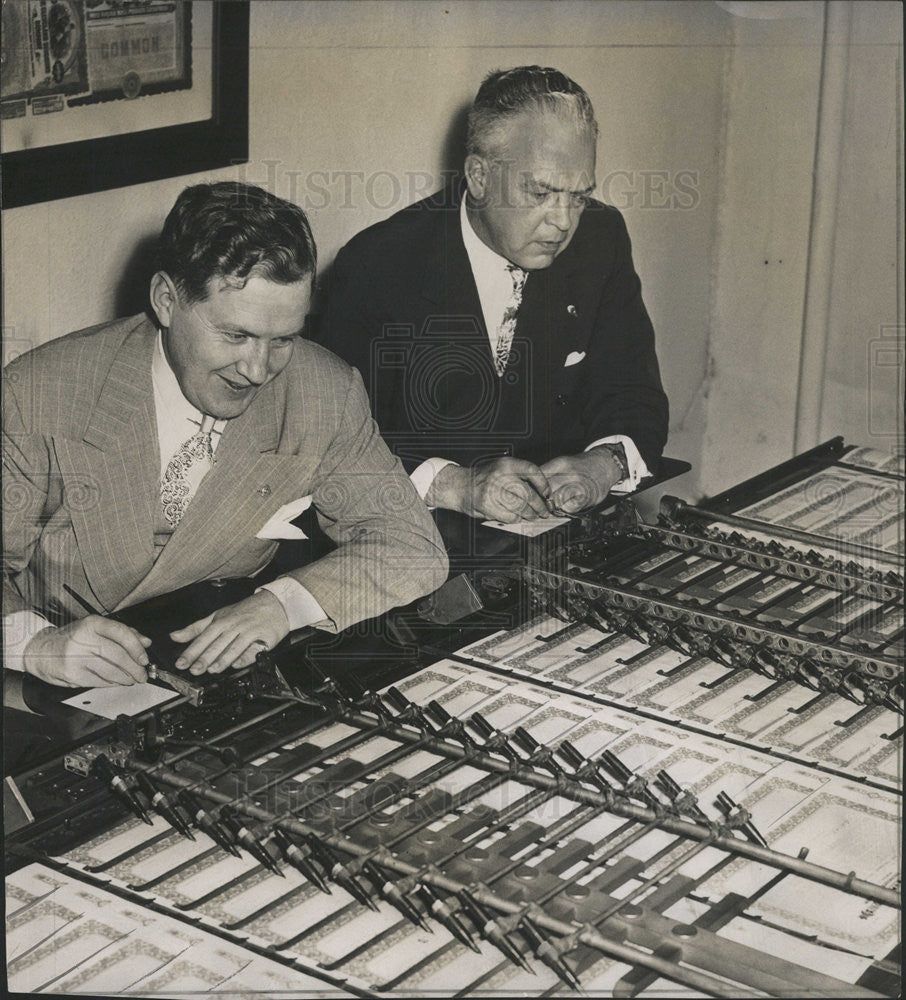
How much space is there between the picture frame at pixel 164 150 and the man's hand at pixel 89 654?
0.58 m

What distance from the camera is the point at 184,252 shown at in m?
1.96

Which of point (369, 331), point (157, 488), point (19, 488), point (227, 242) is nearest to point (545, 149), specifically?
point (369, 331)

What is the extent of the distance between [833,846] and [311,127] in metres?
1.25

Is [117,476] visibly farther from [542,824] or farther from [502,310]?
[542,824]

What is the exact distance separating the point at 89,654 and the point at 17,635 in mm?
98

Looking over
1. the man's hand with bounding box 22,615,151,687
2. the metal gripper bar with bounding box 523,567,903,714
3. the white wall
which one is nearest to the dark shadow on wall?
the white wall

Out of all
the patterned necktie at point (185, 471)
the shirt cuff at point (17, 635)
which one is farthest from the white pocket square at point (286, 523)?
the shirt cuff at point (17, 635)

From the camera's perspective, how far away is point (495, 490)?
7.55ft

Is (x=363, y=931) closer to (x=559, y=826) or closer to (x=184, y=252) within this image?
(x=559, y=826)

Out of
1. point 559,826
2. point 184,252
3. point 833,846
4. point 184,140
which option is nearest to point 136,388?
point 184,252

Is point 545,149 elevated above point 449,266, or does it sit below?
above

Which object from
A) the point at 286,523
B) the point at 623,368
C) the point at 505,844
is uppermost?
the point at 623,368

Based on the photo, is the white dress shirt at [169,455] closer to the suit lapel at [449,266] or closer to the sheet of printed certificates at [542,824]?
the sheet of printed certificates at [542,824]

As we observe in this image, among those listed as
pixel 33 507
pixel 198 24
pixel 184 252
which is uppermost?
pixel 198 24
